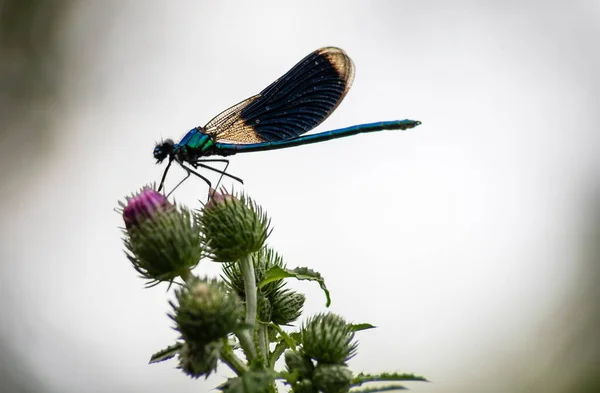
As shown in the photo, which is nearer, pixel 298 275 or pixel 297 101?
pixel 298 275

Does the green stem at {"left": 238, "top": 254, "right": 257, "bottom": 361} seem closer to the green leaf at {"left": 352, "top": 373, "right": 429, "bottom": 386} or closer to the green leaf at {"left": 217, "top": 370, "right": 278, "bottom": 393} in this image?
the green leaf at {"left": 217, "top": 370, "right": 278, "bottom": 393}

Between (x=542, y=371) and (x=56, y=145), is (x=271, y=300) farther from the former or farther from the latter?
(x=56, y=145)

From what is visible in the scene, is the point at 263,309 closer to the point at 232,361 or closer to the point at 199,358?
the point at 232,361

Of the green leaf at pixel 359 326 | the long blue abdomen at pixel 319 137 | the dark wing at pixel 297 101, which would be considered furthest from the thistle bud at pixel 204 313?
the dark wing at pixel 297 101

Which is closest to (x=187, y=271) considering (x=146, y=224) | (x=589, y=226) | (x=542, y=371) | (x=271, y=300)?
(x=146, y=224)

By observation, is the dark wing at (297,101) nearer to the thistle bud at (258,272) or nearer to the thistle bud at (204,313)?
the thistle bud at (258,272)

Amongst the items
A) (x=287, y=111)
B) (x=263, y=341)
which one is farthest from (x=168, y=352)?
(x=287, y=111)

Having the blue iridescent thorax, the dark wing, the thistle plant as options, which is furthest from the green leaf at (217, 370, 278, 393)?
the dark wing
